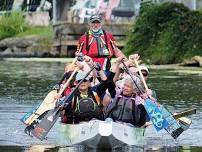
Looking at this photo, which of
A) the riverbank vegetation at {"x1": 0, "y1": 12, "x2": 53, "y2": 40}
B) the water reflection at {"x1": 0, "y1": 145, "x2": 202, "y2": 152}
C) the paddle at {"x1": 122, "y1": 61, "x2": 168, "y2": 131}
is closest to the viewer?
the water reflection at {"x1": 0, "y1": 145, "x2": 202, "y2": 152}

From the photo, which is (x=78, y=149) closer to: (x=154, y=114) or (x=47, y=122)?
(x=47, y=122)

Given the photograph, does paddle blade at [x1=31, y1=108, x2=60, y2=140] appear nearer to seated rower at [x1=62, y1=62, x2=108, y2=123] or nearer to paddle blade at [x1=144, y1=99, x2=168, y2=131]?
seated rower at [x1=62, y1=62, x2=108, y2=123]

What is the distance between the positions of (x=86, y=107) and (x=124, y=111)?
58 cm

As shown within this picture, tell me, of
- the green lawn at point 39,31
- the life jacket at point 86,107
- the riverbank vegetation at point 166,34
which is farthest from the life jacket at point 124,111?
the green lawn at point 39,31

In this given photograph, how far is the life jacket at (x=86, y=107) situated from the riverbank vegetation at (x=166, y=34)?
2536 centimetres

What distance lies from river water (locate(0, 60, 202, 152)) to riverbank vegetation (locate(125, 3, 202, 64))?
2748 mm

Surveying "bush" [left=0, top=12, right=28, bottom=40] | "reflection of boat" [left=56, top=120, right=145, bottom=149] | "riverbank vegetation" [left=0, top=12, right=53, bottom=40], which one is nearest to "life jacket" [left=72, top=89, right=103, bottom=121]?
"reflection of boat" [left=56, top=120, right=145, bottom=149]

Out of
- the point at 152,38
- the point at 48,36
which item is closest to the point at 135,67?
the point at 152,38

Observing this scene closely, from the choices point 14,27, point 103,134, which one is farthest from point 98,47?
point 14,27

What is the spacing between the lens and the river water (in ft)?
48.9

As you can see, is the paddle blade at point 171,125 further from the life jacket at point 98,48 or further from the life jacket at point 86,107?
the life jacket at point 98,48

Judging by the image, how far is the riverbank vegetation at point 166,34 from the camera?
40.5 metres

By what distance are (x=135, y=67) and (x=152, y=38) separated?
2759 centimetres

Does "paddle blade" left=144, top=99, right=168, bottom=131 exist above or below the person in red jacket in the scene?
below
